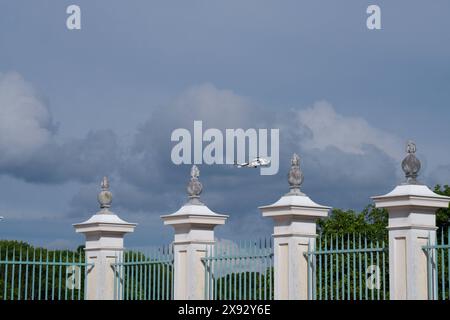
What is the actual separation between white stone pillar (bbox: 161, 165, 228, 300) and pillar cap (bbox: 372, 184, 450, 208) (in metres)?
4.19

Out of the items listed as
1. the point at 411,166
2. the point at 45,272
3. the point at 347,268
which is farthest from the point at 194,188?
the point at 45,272

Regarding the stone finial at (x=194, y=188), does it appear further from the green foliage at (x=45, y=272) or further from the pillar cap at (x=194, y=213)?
the green foliage at (x=45, y=272)

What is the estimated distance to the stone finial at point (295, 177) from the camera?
51.1 ft

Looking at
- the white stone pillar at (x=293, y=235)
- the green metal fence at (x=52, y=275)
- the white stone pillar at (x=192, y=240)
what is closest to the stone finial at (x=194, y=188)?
the white stone pillar at (x=192, y=240)

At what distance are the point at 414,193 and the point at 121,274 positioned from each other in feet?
23.8

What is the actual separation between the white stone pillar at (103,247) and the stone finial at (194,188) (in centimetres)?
223

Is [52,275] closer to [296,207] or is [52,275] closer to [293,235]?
[293,235]

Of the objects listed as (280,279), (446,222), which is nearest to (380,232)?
(446,222)

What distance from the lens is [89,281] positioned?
63.3 ft

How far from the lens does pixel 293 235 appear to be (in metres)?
15.3

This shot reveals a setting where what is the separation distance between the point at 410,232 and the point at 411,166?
1.05 metres
